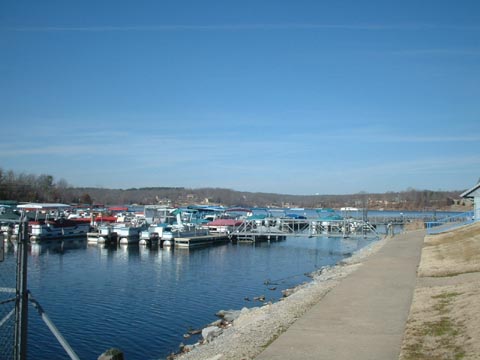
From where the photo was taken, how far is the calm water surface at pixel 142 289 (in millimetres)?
20672

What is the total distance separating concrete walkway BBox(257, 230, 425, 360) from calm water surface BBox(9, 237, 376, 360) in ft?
22.1

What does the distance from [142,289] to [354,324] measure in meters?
20.1

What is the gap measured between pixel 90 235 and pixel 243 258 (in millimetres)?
23661

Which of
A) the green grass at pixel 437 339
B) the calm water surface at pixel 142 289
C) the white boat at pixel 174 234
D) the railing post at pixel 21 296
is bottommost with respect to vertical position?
the calm water surface at pixel 142 289

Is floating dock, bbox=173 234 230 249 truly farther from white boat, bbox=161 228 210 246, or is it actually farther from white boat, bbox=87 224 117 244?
white boat, bbox=87 224 117 244

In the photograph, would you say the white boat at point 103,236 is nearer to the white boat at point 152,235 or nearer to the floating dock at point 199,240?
the white boat at point 152,235

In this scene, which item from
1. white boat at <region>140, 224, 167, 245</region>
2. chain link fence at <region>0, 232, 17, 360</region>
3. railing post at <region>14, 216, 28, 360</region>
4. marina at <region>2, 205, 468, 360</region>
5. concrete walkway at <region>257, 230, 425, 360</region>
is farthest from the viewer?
white boat at <region>140, 224, 167, 245</region>

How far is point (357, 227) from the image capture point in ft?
255

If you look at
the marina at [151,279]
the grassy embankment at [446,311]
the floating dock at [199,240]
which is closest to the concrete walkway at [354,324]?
the grassy embankment at [446,311]

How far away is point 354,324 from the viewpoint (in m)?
14.2

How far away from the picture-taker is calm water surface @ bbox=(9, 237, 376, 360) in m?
20.7

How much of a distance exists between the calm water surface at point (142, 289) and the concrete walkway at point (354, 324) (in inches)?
266

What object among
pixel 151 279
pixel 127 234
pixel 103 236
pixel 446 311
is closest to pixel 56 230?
pixel 103 236

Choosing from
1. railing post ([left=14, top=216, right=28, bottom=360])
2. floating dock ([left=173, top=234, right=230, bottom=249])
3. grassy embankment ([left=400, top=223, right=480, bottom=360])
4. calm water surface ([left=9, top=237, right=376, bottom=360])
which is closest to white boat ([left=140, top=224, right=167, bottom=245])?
calm water surface ([left=9, top=237, right=376, bottom=360])
